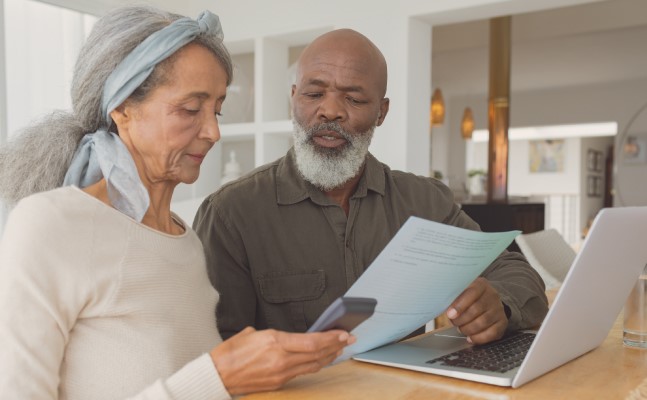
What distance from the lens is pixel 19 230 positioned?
3.05ft

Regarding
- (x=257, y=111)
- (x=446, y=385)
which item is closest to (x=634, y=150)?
(x=257, y=111)

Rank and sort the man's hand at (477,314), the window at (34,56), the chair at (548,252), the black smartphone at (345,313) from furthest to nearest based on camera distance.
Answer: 1. the chair at (548,252)
2. the window at (34,56)
3. the man's hand at (477,314)
4. the black smartphone at (345,313)

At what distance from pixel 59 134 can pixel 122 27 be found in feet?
0.71

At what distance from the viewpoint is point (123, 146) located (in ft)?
3.72

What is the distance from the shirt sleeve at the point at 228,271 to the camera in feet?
5.25

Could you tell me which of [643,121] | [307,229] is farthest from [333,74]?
[643,121]

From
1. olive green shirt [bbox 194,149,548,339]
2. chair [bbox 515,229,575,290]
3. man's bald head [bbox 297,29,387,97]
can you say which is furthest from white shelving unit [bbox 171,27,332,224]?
olive green shirt [bbox 194,149,548,339]

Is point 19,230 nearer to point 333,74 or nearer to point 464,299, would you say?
point 464,299

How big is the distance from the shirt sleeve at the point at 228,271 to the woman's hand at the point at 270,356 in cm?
64

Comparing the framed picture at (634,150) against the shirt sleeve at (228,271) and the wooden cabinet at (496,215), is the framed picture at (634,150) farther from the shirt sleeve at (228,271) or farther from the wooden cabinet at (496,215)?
the shirt sleeve at (228,271)

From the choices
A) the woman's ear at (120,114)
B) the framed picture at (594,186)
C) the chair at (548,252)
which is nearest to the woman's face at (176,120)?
the woman's ear at (120,114)

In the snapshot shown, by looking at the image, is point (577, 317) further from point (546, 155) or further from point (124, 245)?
point (546, 155)

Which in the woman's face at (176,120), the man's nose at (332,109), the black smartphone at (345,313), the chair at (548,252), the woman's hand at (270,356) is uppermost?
the man's nose at (332,109)

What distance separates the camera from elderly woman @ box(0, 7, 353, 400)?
921 millimetres
